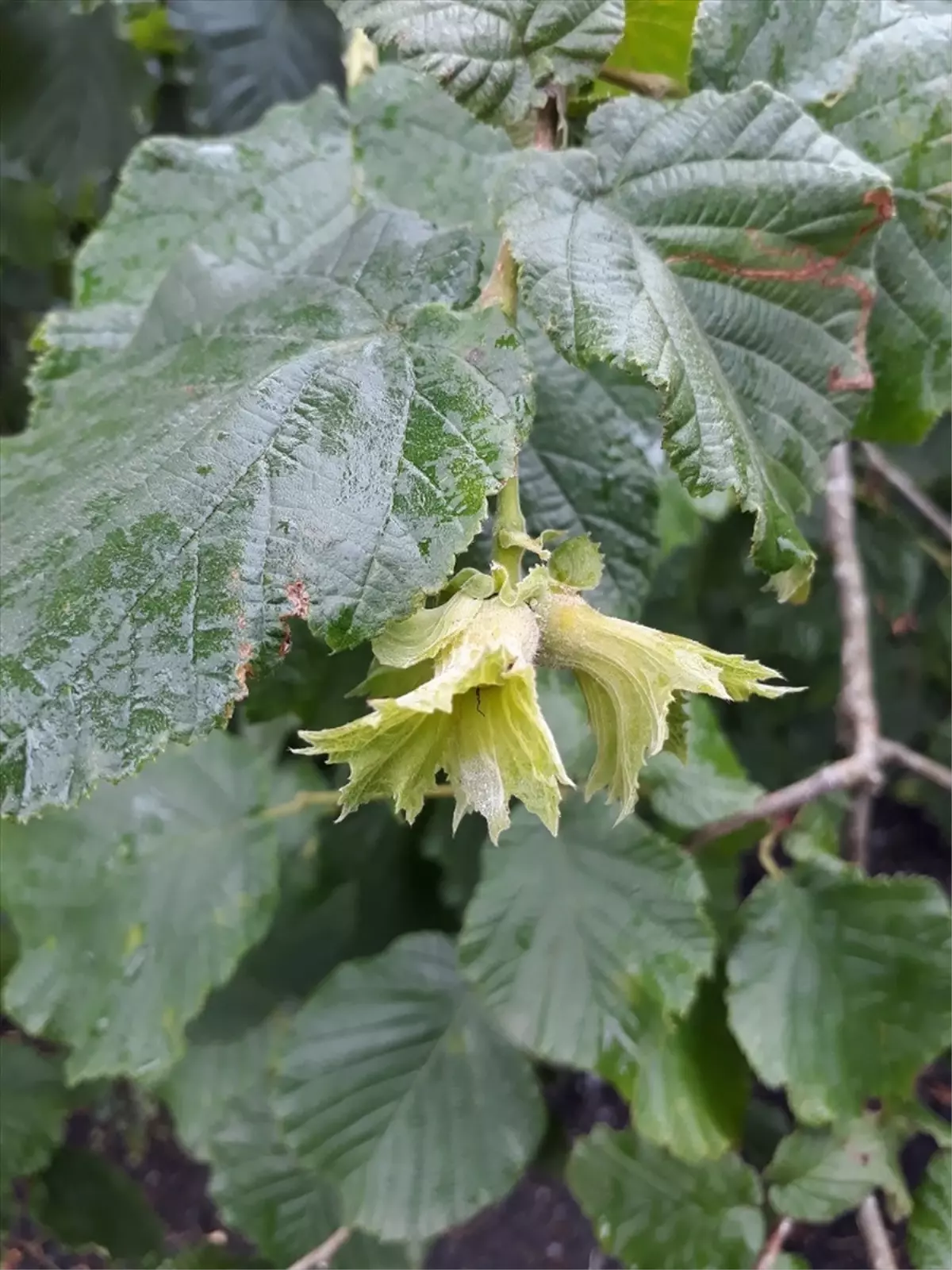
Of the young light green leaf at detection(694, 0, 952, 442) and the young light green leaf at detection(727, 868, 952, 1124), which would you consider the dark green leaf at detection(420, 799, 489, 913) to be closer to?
the young light green leaf at detection(727, 868, 952, 1124)

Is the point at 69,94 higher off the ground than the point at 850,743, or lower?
higher

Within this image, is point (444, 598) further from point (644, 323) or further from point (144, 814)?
point (144, 814)

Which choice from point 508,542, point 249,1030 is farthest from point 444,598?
point 249,1030

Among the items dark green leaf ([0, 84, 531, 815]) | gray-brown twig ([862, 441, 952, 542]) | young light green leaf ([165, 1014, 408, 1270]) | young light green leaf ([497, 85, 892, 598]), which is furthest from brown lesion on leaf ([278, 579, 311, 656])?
gray-brown twig ([862, 441, 952, 542])

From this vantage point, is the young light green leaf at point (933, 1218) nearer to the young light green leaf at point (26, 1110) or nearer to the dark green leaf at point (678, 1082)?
the dark green leaf at point (678, 1082)

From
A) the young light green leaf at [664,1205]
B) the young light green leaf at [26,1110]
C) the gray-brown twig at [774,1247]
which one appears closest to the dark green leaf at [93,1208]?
the young light green leaf at [26,1110]

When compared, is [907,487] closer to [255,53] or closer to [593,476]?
[593,476]

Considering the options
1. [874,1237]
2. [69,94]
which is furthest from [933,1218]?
[69,94]
